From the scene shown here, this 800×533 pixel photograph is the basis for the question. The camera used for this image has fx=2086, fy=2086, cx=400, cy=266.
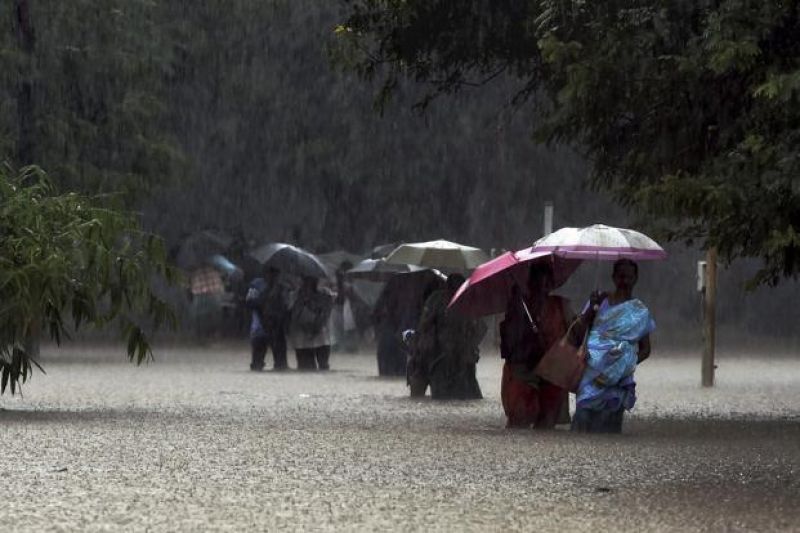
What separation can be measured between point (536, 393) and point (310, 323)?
45.7ft

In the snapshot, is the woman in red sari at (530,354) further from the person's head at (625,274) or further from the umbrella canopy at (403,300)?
the umbrella canopy at (403,300)

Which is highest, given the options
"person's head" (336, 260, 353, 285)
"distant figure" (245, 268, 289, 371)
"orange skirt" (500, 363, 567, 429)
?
"person's head" (336, 260, 353, 285)

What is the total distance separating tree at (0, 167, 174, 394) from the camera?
1905 cm

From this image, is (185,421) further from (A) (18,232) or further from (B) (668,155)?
(B) (668,155)

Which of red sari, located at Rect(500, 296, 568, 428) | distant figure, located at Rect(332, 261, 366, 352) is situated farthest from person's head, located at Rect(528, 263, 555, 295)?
distant figure, located at Rect(332, 261, 366, 352)

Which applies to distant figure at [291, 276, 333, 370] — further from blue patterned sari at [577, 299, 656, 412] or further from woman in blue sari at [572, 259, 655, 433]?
blue patterned sari at [577, 299, 656, 412]

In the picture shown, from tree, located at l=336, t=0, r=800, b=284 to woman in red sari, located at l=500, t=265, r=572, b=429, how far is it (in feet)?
4.15

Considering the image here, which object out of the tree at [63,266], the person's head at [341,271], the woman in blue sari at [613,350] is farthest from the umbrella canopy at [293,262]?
the woman in blue sari at [613,350]

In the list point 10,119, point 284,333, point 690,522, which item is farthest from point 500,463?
point 10,119

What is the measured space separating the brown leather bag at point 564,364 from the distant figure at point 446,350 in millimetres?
5245

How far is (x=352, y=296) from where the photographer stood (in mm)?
42469

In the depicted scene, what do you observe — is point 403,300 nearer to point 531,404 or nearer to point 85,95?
point 531,404

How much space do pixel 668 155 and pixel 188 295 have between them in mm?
31839

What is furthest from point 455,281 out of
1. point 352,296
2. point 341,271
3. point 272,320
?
point 352,296
